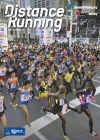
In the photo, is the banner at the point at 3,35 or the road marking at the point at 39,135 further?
the banner at the point at 3,35

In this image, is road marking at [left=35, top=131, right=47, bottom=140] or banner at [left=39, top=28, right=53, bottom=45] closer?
road marking at [left=35, top=131, right=47, bottom=140]

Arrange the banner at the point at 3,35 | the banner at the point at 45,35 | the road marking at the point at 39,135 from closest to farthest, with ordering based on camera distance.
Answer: the road marking at the point at 39,135, the banner at the point at 3,35, the banner at the point at 45,35

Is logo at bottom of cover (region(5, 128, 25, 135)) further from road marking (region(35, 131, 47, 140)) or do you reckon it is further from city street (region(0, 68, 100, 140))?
road marking (region(35, 131, 47, 140))

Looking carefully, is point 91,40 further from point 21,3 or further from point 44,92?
point 21,3

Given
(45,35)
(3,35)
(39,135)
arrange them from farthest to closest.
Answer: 1. (45,35)
2. (3,35)
3. (39,135)

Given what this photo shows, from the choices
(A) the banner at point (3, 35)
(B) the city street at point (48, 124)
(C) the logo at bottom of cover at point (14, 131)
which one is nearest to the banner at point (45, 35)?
(A) the banner at point (3, 35)

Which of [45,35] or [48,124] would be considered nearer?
[48,124]

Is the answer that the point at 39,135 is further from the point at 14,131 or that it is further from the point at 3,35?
the point at 3,35

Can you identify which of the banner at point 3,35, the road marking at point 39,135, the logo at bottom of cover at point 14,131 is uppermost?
the banner at point 3,35

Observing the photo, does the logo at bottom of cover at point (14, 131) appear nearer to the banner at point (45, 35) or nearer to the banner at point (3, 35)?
the banner at point (3, 35)

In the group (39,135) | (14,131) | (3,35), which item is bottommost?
(39,135)

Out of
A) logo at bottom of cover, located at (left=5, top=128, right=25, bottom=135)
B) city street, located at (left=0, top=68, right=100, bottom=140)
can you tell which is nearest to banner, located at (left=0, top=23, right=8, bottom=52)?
city street, located at (left=0, top=68, right=100, bottom=140)

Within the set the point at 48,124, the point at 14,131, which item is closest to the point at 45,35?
the point at 48,124

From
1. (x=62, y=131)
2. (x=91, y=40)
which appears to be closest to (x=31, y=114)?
(x=62, y=131)
